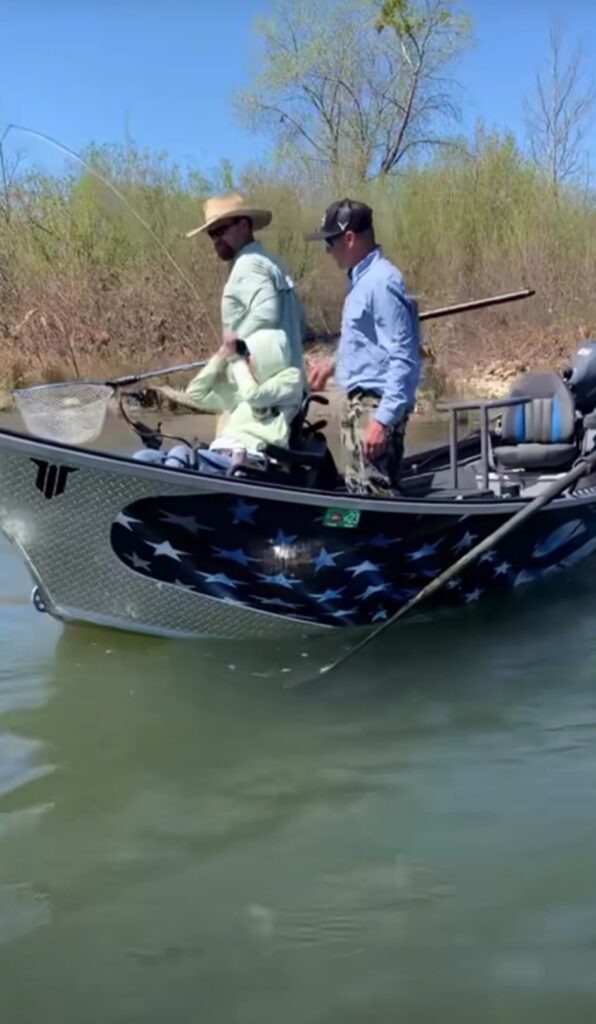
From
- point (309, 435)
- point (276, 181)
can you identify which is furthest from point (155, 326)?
point (309, 435)

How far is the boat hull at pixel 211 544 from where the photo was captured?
16.2 ft

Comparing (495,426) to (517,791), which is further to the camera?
(495,426)

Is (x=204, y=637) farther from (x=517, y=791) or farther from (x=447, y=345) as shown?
(x=447, y=345)

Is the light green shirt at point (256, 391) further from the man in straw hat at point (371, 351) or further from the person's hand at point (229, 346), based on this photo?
the man in straw hat at point (371, 351)

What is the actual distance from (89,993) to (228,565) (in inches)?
90.4

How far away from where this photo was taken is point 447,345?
17.2 metres

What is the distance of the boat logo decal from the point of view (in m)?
4.86

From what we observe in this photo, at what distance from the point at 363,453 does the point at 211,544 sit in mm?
905

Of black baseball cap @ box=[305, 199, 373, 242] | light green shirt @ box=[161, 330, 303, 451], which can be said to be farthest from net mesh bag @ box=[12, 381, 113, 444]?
black baseball cap @ box=[305, 199, 373, 242]

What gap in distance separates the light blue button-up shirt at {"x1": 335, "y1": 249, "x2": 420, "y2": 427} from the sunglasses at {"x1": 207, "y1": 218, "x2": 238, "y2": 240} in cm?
57

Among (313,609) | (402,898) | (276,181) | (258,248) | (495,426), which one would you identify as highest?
(276,181)

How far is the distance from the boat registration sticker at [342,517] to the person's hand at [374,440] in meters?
0.48

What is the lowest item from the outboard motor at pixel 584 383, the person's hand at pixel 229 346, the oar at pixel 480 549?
the oar at pixel 480 549

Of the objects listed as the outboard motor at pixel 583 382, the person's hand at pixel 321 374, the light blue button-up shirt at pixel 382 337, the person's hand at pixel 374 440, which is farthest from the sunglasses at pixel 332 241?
the outboard motor at pixel 583 382
